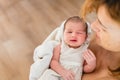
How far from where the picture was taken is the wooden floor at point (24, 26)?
5.72 ft

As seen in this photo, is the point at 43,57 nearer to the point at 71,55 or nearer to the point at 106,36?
the point at 71,55

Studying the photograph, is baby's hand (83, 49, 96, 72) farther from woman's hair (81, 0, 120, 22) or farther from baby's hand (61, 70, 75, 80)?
woman's hair (81, 0, 120, 22)

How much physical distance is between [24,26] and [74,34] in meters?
0.77

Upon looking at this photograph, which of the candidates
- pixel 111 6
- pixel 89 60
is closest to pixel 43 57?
pixel 89 60

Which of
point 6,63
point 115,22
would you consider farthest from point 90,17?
point 115,22

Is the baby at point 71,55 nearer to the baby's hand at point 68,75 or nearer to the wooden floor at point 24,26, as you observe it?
the baby's hand at point 68,75

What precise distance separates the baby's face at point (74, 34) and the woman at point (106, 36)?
61mm

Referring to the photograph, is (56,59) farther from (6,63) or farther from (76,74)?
(6,63)

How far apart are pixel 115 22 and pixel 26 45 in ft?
3.40

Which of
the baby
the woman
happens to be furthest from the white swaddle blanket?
the woman

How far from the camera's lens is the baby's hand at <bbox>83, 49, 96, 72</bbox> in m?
1.24

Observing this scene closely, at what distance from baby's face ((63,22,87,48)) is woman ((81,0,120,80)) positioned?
61 mm

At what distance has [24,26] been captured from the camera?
6.59 ft

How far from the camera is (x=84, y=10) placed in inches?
43.9
